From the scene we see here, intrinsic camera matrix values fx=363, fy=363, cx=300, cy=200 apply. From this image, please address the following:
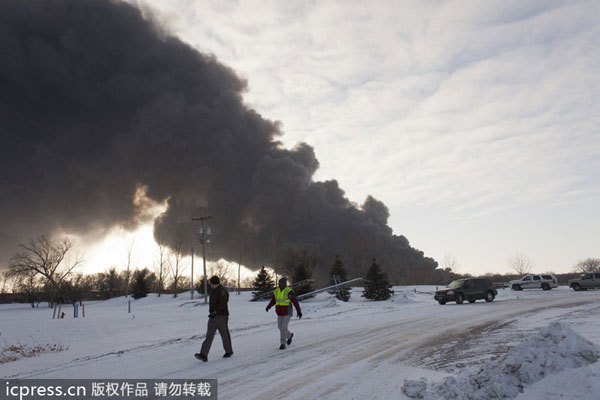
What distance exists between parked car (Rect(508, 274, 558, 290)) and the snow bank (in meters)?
33.6

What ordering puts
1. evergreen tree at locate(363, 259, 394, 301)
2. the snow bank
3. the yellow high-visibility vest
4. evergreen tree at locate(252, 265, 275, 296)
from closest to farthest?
the snow bank
the yellow high-visibility vest
evergreen tree at locate(363, 259, 394, 301)
evergreen tree at locate(252, 265, 275, 296)

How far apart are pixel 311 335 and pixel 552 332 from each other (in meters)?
6.69

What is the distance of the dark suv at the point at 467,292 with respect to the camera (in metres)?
21.2

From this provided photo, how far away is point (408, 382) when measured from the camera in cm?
475

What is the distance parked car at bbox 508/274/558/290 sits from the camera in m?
32.2

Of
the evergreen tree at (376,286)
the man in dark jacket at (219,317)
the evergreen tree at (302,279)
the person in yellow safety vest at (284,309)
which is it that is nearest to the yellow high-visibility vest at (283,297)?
the person in yellow safety vest at (284,309)

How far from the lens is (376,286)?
3120cm

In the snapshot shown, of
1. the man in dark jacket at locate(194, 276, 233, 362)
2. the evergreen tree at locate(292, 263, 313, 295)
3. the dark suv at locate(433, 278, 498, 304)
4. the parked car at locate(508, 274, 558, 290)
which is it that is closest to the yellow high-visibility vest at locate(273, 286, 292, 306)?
the man in dark jacket at locate(194, 276, 233, 362)

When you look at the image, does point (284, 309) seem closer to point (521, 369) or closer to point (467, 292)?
point (521, 369)

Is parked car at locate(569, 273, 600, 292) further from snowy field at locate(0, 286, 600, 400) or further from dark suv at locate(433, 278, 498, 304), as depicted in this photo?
snowy field at locate(0, 286, 600, 400)

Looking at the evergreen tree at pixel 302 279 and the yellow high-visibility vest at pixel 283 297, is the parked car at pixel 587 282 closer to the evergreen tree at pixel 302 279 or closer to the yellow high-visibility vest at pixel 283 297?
the evergreen tree at pixel 302 279

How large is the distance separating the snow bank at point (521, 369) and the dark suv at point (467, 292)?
58.5 feet

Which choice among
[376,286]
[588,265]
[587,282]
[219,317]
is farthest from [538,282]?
[588,265]

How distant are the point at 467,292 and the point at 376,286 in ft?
34.4
